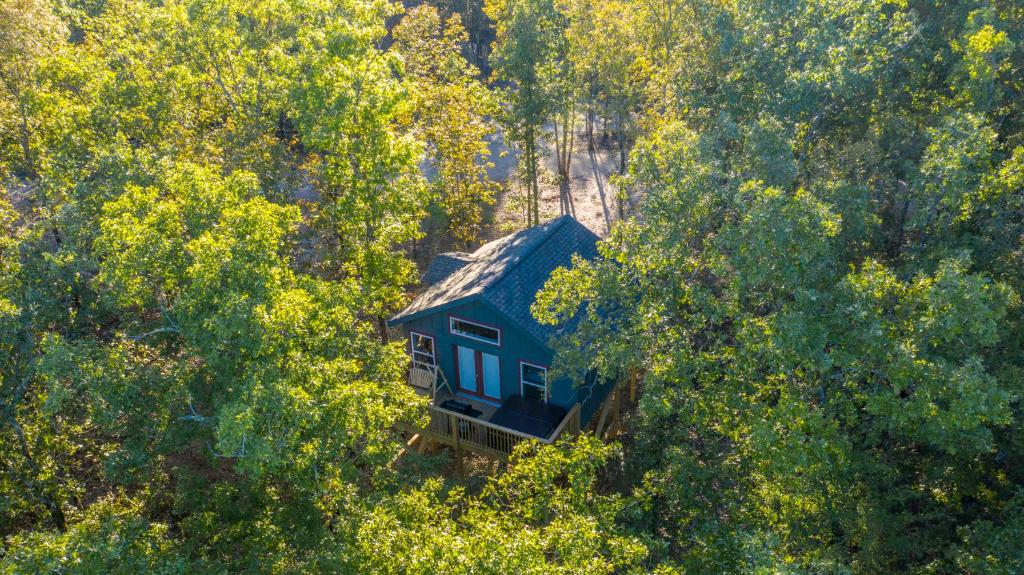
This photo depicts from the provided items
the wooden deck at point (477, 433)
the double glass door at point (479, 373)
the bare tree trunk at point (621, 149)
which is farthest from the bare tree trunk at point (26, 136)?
the bare tree trunk at point (621, 149)

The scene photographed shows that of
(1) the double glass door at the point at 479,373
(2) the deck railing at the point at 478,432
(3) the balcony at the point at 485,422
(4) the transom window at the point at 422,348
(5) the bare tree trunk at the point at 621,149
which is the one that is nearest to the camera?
(2) the deck railing at the point at 478,432

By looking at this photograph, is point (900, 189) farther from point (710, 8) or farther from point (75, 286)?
point (75, 286)

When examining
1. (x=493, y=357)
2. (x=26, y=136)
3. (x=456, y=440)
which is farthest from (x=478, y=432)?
(x=26, y=136)

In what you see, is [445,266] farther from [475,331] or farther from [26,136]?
[26,136]

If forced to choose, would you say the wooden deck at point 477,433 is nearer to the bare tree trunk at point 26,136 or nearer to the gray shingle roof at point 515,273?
the gray shingle roof at point 515,273

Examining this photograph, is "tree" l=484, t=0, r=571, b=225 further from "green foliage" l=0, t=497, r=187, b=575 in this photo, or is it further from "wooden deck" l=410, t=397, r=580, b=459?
"green foliage" l=0, t=497, r=187, b=575

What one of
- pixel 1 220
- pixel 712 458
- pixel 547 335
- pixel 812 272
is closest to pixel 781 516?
pixel 712 458
